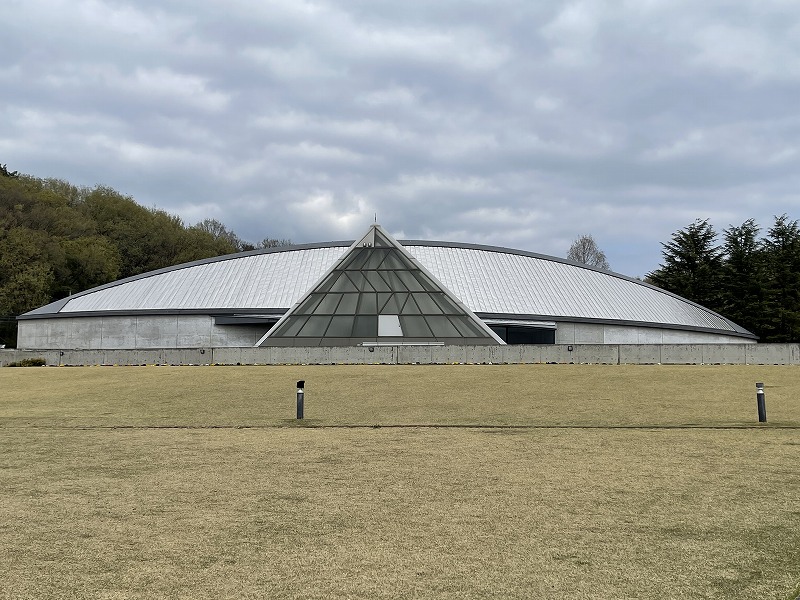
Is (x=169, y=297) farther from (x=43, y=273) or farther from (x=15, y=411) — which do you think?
(x=15, y=411)

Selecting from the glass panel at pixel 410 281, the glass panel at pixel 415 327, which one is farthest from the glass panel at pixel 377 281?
the glass panel at pixel 415 327

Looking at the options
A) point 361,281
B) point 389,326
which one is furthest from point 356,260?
point 389,326

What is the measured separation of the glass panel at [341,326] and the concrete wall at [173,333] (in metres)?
12.4

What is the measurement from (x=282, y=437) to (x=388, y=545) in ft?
25.1

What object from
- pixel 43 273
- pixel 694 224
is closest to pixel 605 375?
pixel 694 224

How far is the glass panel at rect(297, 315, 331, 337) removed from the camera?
37.5 m

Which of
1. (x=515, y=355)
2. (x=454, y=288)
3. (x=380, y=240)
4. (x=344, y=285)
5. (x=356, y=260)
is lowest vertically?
(x=515, y=355)

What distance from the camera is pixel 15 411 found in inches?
749

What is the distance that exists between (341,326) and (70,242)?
51611 millimetres

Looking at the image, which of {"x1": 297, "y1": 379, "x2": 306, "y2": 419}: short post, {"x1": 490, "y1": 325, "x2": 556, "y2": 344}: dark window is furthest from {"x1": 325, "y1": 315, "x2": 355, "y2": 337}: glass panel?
{"x1": 297, "y1": 379, "x2": 306, "y2": 419}: short post

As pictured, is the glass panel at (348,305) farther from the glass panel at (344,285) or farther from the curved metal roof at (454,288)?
the curved metal roof at (454,288)

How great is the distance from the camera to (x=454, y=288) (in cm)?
4975

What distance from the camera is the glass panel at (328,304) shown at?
3819 centimetres

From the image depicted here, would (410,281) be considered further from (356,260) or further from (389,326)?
(356,260)
